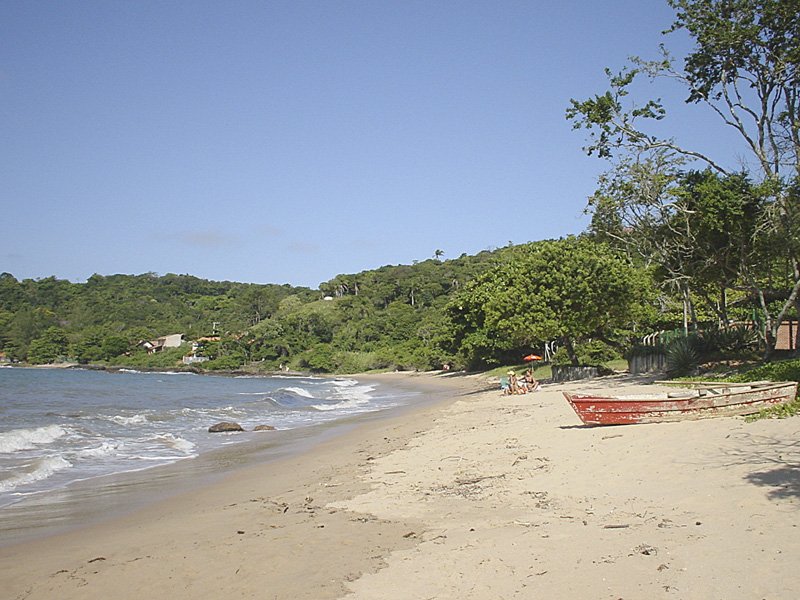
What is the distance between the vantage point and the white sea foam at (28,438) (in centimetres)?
A: 1580

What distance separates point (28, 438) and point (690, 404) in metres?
15.1

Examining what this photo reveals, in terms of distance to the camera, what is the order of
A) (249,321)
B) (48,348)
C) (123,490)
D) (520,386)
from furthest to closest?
1. (249,321)
2. (48,348)
3. (520,386)
4. (123,490)

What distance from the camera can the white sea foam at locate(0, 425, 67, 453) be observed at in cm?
1580

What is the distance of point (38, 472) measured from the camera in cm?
1253

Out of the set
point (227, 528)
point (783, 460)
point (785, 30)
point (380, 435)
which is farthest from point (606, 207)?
point (227, 528)

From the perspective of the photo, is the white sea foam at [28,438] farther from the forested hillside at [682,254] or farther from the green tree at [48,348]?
the green tree at [48,348]

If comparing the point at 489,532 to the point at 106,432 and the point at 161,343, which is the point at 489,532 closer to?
the point at 106,432

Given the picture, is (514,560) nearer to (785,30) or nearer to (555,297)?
(785,30)

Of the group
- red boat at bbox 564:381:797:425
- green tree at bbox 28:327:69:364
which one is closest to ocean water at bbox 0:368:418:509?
red boat at bbox 564:381:797:425

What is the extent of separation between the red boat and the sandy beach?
390mm

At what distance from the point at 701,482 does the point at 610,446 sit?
9.45ft

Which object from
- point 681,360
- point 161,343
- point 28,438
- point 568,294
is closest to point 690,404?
point 681,360

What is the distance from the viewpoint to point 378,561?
6.09m

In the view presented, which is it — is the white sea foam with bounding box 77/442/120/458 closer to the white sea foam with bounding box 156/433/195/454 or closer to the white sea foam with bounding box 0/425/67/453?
the white sea foam with bounding box 156/433/195/454
